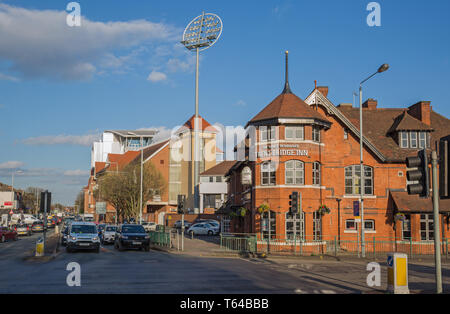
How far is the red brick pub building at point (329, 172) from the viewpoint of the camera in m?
31.4

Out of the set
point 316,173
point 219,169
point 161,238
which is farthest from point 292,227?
point 219,169

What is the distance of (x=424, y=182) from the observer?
11.8m

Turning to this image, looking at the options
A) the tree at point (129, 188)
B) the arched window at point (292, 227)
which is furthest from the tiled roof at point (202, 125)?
the arched window at point (292, 227)

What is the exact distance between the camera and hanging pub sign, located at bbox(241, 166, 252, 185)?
3631 centimetres

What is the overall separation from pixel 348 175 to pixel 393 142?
4.72m

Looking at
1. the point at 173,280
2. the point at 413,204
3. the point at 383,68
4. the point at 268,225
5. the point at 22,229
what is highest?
the point at 383,68

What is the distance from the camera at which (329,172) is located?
34.3m

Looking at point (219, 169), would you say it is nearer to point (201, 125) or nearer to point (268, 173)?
point (201, 125)

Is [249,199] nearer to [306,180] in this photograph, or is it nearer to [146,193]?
[306,180]

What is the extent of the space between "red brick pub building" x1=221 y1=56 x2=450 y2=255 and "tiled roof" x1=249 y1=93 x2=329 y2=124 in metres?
0.07

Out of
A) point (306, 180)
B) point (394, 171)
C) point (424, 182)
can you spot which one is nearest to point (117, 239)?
point (306, 180)

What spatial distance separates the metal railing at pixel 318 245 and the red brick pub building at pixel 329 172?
28 cm

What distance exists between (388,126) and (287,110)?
1072cm

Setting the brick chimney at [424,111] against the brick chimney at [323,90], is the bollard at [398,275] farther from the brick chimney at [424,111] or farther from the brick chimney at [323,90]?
the brick chimney at [424,111]
